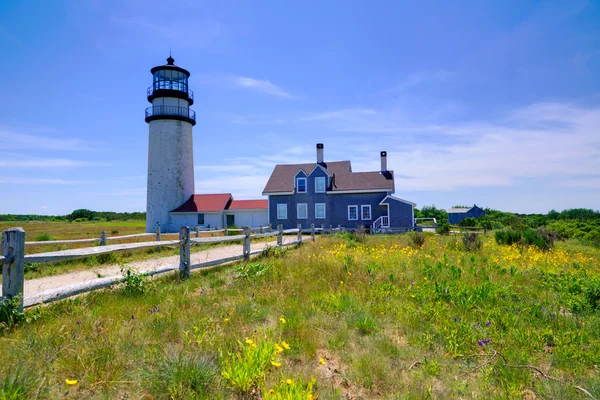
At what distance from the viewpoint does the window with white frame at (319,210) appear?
32.1m

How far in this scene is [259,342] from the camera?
3.65 meters

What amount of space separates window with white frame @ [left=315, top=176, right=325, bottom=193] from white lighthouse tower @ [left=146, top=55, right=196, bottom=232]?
1311cm

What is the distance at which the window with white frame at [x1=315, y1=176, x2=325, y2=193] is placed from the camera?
32062 mm

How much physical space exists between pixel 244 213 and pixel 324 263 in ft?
91.0

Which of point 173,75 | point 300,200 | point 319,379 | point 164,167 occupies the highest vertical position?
point 173,75

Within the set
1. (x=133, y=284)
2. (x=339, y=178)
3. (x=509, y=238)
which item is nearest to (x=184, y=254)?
(x=133, y=284)

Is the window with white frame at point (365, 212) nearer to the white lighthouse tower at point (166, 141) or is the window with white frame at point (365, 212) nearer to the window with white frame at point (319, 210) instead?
the window with white frame at point (319, 210)

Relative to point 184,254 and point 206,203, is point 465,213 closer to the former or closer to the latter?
point 206,203

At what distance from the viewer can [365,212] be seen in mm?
31359

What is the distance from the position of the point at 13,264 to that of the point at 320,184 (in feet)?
92.8

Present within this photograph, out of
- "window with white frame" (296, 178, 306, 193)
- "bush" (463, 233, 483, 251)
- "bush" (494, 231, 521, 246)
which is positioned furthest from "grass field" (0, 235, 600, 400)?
"window with white frame" (296, 178, 306, 193)

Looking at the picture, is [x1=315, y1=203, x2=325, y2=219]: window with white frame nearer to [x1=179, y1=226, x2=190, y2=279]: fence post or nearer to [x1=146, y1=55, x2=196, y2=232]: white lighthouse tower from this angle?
[x1=146, y1=55, x2=196, y2=232]: white lighthouse tower

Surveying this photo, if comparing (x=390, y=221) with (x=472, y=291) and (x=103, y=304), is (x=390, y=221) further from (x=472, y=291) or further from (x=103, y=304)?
(x=103, y=304)

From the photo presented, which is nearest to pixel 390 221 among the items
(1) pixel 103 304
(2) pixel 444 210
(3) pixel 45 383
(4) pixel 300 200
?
(4) pixel 300 200
